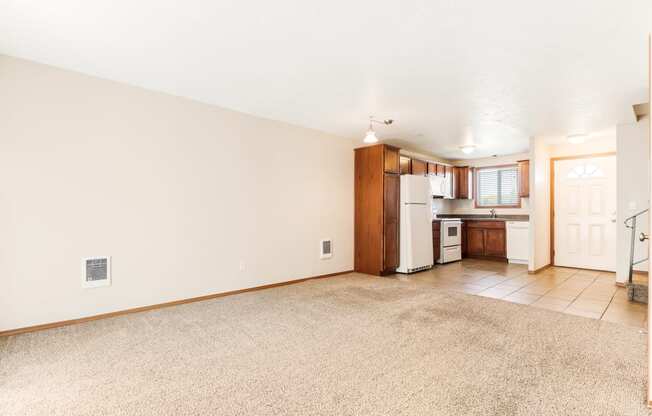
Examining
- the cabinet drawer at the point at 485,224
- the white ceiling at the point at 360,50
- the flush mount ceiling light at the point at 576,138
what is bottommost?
the cabinet drawer at the point at 485,224

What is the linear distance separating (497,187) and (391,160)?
350cm

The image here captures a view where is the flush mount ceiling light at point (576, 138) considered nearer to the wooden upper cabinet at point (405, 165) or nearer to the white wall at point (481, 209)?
the white wall at point (481, 209)

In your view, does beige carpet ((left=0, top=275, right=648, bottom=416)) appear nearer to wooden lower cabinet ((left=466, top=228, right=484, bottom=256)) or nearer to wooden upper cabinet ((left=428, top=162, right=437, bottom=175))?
wooden upper cabinet ((left=428, top=162, right=437, bottom=175))

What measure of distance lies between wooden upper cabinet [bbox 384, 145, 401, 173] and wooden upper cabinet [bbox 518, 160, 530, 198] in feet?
10.0

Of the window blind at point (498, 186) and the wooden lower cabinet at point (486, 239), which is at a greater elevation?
the window blind at point (498, 186)

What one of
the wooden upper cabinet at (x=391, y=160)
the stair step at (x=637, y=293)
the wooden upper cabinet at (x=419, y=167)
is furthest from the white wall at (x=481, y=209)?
Answer: the stair step at (x=637, y=293)

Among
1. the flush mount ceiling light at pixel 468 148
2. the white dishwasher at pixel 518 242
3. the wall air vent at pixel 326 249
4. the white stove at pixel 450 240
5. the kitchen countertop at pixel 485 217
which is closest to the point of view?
the wall air vent at pixel 326 249

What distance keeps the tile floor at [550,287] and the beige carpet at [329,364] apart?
0.48 m

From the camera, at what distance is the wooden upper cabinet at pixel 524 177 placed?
6.98 m

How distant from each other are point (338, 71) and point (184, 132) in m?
1.97

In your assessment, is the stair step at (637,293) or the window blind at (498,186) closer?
the stair step at (637,293)

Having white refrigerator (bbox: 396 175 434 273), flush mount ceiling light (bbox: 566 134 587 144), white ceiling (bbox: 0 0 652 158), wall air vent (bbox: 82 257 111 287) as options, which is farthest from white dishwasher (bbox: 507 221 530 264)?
wall air vent (bbox: 82 257 111 287)

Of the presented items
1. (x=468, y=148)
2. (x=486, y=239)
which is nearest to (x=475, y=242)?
(x=486, y=239)

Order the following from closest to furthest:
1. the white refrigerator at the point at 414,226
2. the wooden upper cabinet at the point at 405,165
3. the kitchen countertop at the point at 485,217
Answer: the white refrigerator at the point at 414,226
the wooden upper cabinet at the point at 405,165
the kitchen countertop at the point at 485,217
